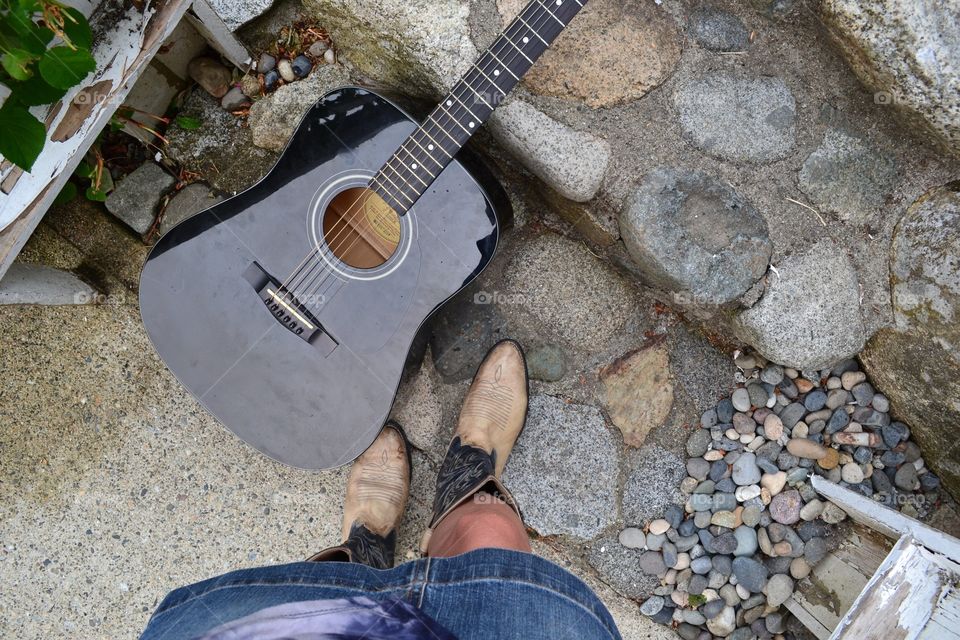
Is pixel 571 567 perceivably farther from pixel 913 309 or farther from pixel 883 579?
pixel 913 309

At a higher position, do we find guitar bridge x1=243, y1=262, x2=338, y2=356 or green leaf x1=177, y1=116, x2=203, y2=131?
green leaf x1=177, y1=116, x2=203, y2=131

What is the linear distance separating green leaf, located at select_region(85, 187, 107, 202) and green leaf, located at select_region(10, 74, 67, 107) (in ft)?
1.94

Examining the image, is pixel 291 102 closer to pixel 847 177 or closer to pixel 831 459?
pixel 847 177

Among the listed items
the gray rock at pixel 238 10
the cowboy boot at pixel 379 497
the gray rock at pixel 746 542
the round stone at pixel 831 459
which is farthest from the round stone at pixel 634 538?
the gray rock at pixel 238 10

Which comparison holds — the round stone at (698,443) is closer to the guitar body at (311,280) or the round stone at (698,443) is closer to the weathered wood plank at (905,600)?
the weathered wood plank at (905,600)

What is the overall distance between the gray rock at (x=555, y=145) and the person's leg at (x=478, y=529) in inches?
37.9

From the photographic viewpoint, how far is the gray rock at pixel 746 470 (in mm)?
2148

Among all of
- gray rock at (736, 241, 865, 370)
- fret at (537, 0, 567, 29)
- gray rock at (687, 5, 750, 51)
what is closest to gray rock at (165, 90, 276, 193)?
fret at (537, 0, 567, 29)

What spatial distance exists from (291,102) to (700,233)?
1.38 meters

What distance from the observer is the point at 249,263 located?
185 cm

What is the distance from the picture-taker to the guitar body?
72.1 inches

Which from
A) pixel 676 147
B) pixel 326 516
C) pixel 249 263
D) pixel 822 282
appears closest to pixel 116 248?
pixel 249 263

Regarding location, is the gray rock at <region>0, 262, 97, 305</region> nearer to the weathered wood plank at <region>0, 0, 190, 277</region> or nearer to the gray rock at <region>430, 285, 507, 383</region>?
the weathered wood plank at <region>0, 0, 190, 277</region>

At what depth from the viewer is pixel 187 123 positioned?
2.17 m
